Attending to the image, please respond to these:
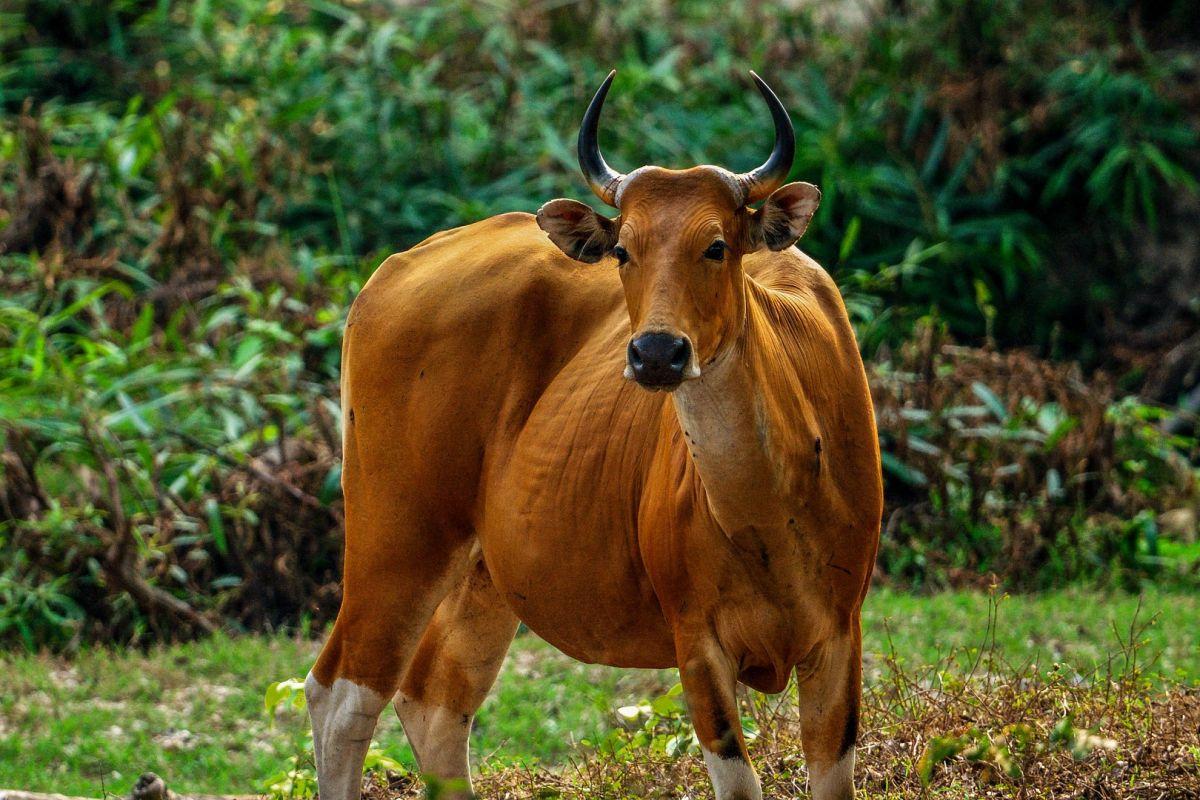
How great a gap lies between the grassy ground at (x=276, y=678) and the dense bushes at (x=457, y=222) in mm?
469

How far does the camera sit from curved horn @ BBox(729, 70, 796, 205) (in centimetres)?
402

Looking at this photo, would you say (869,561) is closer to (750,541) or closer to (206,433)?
(750,541)

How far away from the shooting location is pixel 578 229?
14.1ft

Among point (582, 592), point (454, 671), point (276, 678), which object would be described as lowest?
point (276, 678)

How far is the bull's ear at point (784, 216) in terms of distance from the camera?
411 cm

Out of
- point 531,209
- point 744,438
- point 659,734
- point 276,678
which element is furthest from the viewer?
point 531,209

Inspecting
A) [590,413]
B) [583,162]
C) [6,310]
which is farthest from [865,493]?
[6,310]

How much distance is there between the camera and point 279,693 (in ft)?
18.2

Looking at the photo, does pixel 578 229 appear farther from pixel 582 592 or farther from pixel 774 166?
pixel 582 592

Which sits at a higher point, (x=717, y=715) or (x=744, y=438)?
(x=744, y=438)

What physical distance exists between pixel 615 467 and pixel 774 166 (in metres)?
1.04

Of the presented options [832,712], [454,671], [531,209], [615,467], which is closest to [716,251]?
[615,467]

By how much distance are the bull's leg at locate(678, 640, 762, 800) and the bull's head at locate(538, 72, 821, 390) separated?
806mm

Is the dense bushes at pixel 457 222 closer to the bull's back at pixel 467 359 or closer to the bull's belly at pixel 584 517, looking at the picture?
the bull's back at pixel 467 359
